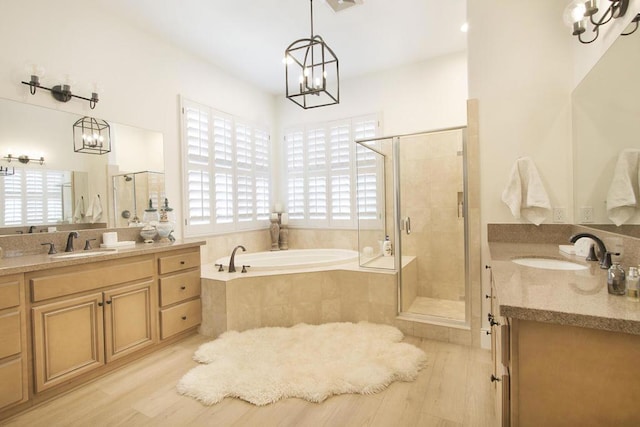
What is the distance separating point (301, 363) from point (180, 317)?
1241mm

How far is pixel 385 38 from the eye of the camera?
336 cm

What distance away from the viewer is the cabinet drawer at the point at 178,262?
2631 millimetres

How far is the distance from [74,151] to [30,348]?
157 centimetres

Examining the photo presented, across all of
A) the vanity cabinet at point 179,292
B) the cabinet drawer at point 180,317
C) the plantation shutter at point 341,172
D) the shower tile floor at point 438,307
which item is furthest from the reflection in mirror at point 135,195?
the shower tile floor at point 438,307

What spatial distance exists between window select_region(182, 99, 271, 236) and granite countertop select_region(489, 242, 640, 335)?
3204 millimetres

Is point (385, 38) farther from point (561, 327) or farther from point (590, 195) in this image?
point (561, 327)

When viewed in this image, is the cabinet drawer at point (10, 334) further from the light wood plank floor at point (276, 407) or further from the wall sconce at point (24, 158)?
the wall sconce at point (24, 158)

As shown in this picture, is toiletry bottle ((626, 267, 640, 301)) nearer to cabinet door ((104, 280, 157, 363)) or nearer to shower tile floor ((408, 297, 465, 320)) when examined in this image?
shower tile floor ((408, 297, 465, 320))

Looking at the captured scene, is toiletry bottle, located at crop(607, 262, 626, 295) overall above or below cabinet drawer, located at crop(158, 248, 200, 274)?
above

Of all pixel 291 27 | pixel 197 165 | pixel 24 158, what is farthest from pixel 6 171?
pixel 291 27

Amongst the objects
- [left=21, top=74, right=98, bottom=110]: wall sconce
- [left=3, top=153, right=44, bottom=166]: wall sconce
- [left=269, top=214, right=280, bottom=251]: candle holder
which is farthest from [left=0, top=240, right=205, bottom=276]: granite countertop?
[left=269, top=214, right=280, bottom=251]: candle holder

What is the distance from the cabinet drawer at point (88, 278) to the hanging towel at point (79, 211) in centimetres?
68

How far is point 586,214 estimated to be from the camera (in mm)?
2031

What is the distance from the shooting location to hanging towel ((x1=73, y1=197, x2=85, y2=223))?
101 inches
